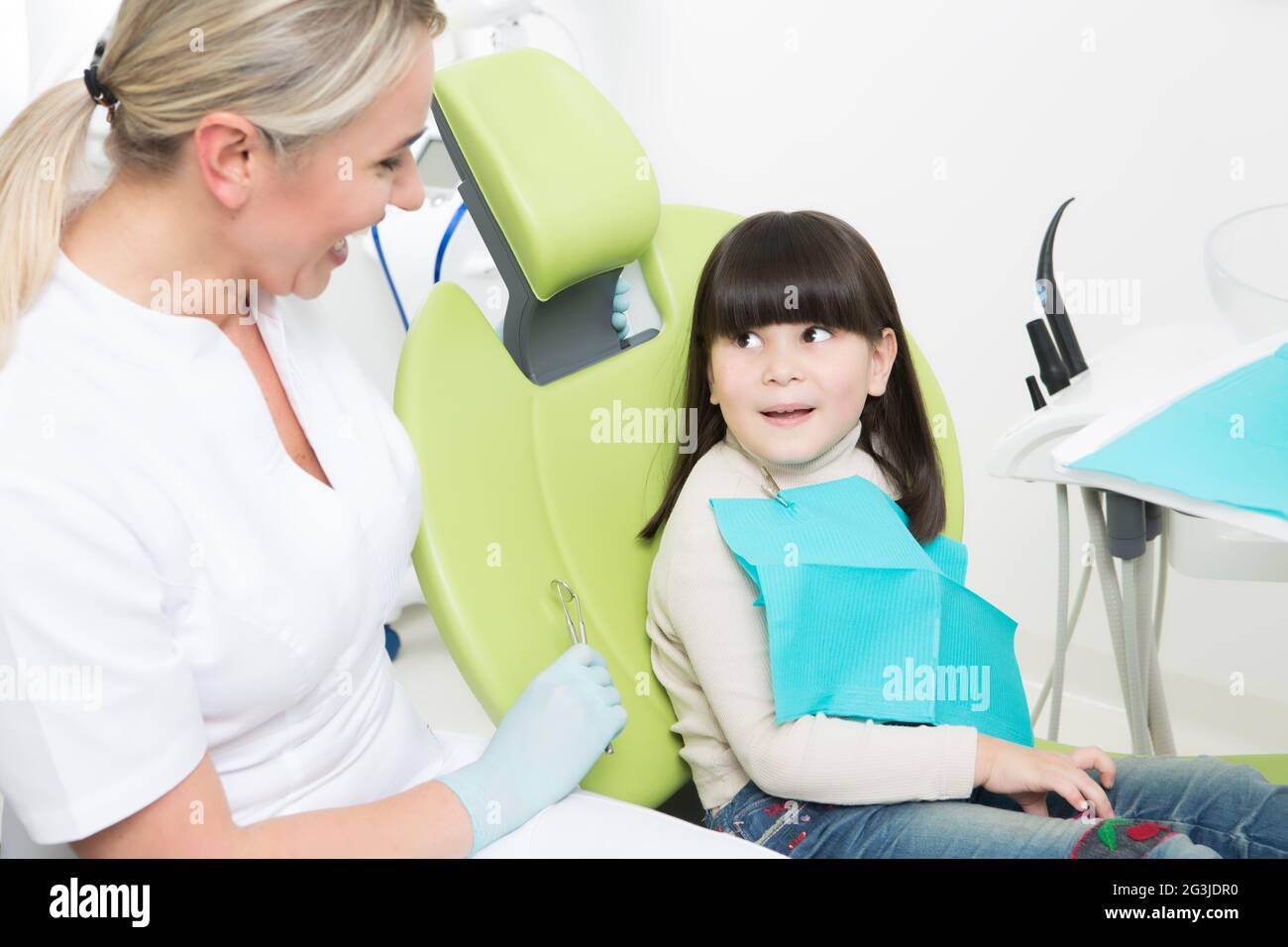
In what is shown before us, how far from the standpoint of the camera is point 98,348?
30.1 inches

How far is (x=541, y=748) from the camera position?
3.02 feet

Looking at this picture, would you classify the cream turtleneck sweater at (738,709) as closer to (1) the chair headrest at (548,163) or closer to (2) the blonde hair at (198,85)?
(1) the chair headrest at (548,163)

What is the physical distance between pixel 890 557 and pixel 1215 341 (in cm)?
40

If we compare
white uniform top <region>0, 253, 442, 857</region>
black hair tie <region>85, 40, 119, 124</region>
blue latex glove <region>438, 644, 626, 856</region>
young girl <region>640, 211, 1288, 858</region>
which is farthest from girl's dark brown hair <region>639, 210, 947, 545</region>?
black hair tie <region>85, 40, 119, 124</region>

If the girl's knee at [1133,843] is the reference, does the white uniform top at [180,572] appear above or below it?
above

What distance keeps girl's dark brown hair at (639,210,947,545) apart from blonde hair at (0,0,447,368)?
42 centimetres

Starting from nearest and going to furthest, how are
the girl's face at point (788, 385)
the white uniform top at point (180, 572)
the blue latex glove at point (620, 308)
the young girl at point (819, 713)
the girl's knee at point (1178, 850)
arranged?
the white uniform top at point (180, 572)
the girl's knee at point (1178, 850)
the young girl at point (819, 713)
the girl's face at point (788, 385)
the blue latex glove at point (620, 308)

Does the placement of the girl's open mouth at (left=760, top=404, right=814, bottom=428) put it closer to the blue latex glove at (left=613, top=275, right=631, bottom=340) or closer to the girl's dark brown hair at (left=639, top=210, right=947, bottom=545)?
the girl's dark brown hair at (left=639, top=210, right=947, bottom=545)

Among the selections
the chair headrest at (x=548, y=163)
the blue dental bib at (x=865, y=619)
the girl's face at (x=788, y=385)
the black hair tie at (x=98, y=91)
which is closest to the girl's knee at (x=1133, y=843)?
the blue dental bib at (x=865, y=619)

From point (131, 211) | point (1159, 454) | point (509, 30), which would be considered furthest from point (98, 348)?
point (509, 30)

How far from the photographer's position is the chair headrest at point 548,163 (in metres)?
1.05

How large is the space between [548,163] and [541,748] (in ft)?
1.64

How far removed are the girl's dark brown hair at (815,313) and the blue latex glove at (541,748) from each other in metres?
0.22
